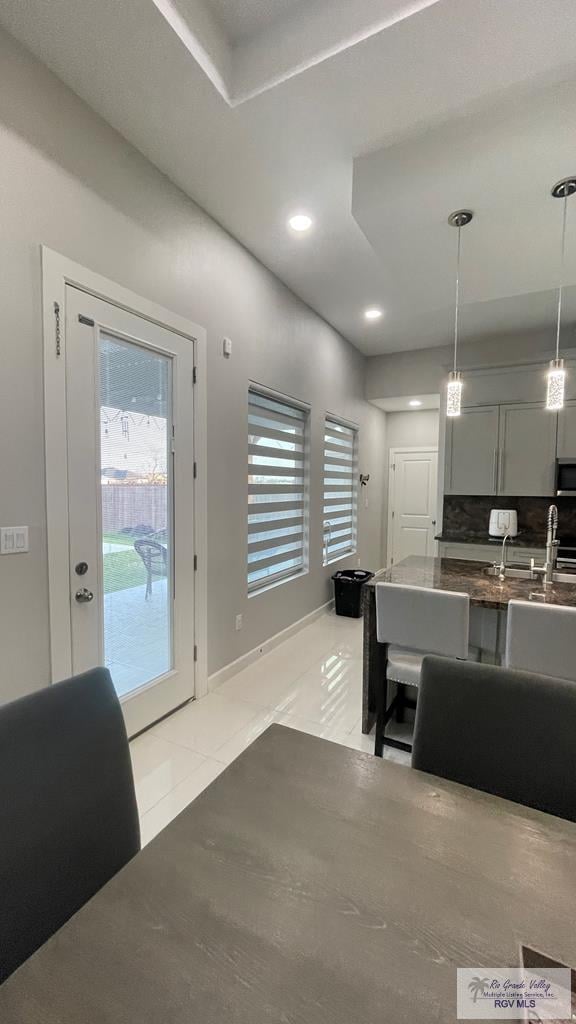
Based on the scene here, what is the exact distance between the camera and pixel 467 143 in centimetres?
180

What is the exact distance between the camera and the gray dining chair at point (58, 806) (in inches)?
33.0

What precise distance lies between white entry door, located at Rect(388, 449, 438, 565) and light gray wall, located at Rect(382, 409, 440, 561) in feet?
0.30

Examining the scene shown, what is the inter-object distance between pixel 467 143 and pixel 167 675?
298 cm

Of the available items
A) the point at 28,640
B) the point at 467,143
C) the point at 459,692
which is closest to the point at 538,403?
the point at 467,143

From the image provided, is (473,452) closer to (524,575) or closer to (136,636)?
(524,575)

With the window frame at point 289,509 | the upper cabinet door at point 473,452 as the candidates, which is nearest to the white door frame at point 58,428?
the window frame at point 289,509

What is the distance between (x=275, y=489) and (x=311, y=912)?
124 inches

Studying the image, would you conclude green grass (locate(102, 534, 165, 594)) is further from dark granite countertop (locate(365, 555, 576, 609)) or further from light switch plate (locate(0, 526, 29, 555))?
dark granite countertop (locate(365, 555, 576, 609))

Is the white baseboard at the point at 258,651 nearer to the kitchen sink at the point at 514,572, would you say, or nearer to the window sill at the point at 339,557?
the window sill at the point at 339,557

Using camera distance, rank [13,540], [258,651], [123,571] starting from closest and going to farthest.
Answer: [13,540]
[123,571]
[258,651]

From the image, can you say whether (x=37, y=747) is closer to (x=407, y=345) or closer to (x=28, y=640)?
(x=28, y=640)

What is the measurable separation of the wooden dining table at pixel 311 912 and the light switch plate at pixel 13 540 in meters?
1.30

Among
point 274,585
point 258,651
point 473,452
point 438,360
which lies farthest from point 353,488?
point 258,651

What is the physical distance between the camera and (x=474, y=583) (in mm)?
2428
